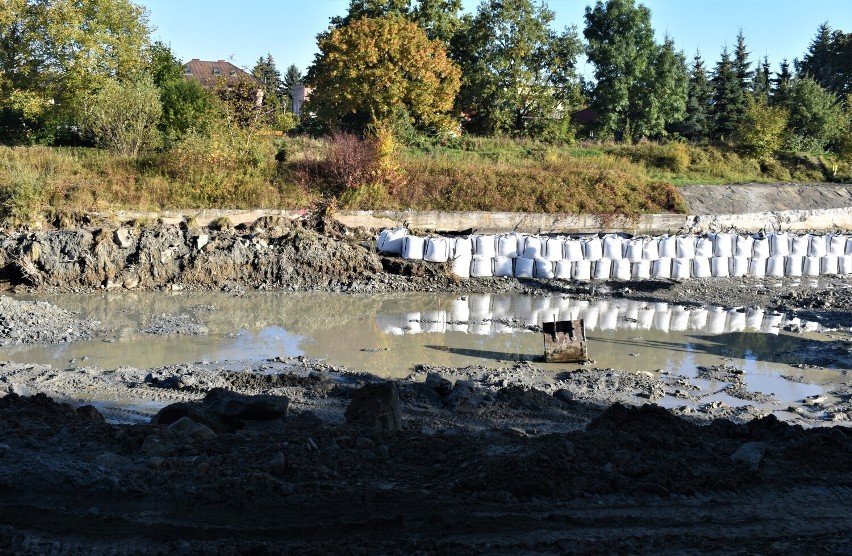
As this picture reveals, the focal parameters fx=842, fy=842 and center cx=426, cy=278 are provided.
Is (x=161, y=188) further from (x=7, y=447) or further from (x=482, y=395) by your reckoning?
(x=7, y=447)

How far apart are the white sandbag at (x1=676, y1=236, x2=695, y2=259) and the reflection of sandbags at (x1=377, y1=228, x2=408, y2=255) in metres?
6.58

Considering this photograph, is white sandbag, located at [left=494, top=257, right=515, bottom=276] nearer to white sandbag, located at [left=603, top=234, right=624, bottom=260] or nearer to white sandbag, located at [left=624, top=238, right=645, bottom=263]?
white sandbag, located at [left=603, top=234, right=624, bottom=260]

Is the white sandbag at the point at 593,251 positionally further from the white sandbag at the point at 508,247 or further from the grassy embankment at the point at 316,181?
the grassy embankment at the point at 316,181

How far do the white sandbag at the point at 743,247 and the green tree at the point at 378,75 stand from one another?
15203 millimetres

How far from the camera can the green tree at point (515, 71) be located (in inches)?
1432

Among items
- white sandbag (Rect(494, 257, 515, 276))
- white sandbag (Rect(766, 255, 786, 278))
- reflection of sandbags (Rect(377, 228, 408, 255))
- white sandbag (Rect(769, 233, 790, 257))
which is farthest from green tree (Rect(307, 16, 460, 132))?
white sandbag (Rect(766, 255, 786, 278))

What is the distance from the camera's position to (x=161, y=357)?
13227 millimetres

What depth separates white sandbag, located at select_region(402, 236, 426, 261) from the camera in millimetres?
19906

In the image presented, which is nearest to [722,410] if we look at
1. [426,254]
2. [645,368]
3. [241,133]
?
[645,368]

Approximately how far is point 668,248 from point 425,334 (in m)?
7.67

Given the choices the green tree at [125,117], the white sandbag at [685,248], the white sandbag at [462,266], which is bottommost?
the white sandbag at [462,266]

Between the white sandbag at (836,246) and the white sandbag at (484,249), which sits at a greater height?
the white sandbag at (836,246)

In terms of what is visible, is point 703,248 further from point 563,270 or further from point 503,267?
point 503,267

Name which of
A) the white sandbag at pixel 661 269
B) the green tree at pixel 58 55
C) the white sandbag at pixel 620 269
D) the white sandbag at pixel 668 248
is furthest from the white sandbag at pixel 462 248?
the green tree at pixel 58 55
